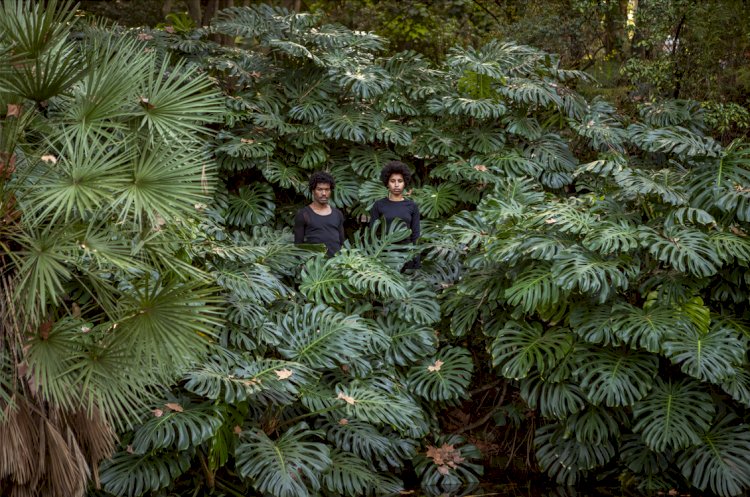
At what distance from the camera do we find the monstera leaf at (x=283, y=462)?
6.06 metres

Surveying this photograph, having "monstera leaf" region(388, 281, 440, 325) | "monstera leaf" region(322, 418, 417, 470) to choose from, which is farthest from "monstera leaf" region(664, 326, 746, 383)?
"monstera leaf" region(322, 418, 417, 470)

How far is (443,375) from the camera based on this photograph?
7.45 meters

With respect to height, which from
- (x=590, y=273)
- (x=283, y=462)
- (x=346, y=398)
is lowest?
(x=283, y=462)

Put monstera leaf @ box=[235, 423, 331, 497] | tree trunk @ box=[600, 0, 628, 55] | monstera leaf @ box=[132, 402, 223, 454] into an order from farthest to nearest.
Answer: tree trunk @ box=[600, 0, 628, 55] → monstera leaf @ box=[235, 423, 331, 497] → monstera leaf @ box=[132, 402, 223, 454]

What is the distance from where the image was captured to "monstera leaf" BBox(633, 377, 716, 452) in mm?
6551

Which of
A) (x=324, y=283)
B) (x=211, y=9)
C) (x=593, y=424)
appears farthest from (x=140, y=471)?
(x=211, y=9)

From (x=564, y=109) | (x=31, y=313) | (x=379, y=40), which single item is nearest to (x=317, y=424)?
(x=31, y=313)

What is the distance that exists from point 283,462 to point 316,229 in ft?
7.44

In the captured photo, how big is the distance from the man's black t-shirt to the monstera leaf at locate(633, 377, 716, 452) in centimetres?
267

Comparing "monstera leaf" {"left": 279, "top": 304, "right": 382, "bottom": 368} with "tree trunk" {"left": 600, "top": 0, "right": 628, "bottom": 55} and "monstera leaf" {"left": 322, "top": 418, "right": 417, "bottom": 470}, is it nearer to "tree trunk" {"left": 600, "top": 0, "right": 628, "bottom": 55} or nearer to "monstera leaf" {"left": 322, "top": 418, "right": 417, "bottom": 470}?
"monstera leaf" {"left": 322, "top": 418, "right": 417, "bottom": 470}

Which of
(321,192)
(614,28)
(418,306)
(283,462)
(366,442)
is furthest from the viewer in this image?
(614,28)

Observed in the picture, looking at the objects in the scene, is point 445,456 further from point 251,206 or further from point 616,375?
point 251,206

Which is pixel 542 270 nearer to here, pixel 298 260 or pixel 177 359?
pixel 298 260

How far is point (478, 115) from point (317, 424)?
3705mm
